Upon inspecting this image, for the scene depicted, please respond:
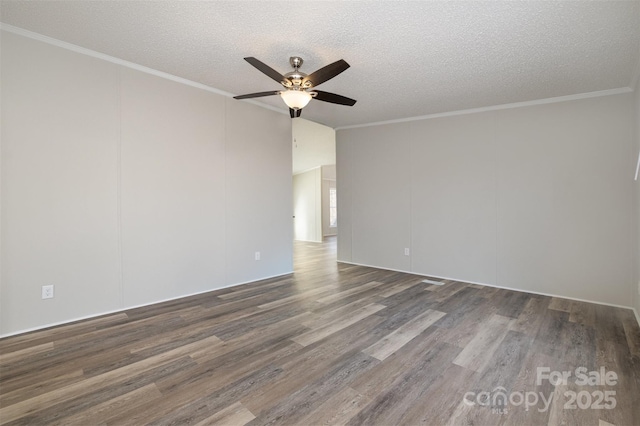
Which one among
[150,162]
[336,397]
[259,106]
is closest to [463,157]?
[259,106]

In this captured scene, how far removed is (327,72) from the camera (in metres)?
2.38

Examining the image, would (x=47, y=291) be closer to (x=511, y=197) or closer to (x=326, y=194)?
(x=511, y=197)

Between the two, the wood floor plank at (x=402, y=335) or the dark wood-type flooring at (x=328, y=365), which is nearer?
the dark wood-type flooring at (x=328, y=365)

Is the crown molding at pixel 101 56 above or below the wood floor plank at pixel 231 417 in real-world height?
above

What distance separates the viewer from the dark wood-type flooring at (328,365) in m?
1.66

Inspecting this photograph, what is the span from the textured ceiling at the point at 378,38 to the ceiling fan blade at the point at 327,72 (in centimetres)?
34

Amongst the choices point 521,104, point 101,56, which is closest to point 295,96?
point 101,56

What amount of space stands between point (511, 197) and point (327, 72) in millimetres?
3247

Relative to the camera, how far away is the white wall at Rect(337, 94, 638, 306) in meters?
3.47

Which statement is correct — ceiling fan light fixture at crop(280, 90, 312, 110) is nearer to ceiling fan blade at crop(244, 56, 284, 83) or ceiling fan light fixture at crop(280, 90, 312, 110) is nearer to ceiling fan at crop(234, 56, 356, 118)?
ceiling fan at crop(234, 56, 356, 118)

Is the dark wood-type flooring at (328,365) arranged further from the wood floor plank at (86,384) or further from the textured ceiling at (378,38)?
the textured ceiling at (378,38)

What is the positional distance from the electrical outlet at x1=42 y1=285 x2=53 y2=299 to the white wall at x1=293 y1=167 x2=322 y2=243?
7.11m

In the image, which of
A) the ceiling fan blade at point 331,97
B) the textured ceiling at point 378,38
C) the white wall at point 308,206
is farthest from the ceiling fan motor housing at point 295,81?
the white wall at point 308,206

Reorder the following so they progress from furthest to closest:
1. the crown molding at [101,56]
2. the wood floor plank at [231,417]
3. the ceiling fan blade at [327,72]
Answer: the crown molding at [101,56] → the ceiling fan blade at [327,72] → the wood floor plank at [231,417]
